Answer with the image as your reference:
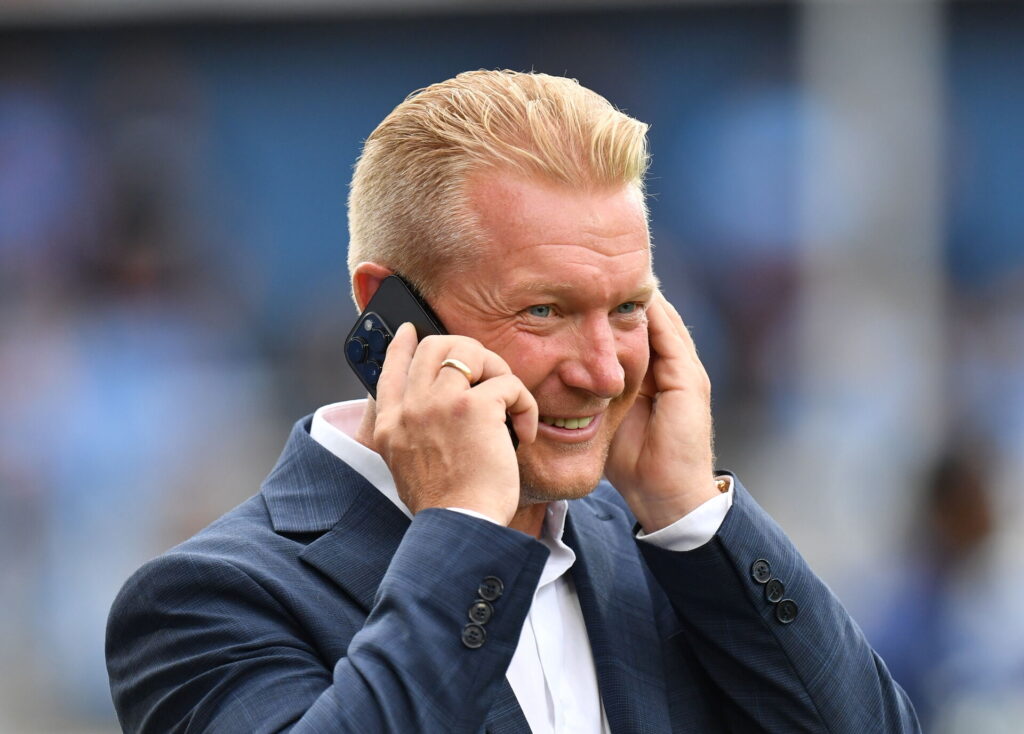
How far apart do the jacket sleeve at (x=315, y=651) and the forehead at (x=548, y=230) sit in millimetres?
447

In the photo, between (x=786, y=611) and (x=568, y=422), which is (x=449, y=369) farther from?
(x=786, y=611)

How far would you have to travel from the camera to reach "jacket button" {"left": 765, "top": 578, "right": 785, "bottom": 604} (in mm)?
2309

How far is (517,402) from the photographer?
2.17 meters

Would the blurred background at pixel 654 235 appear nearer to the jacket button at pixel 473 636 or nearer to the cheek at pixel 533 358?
the cheek at pixel 533 358

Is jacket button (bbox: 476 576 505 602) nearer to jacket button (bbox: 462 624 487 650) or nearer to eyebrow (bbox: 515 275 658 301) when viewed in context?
jacket button (bbox: 462 624 487 650)

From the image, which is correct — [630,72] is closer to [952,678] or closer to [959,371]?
[959,371]

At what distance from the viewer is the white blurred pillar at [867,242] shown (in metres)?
6.39

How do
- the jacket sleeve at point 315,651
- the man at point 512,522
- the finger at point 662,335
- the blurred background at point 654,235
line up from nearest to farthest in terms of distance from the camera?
the jacket sleeve at point 315,651, the man at point 512,522, the finger at point 662,335, the blurred background at point 654,235

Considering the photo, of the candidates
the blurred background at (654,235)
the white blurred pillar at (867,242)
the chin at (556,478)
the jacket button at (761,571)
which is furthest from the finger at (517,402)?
the white blurred pillar at (867,242)

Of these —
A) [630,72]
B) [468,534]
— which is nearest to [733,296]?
[630,72]

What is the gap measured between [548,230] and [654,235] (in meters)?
4.38

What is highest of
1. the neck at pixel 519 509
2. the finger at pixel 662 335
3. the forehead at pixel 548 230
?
the forehead at pixel 548 230

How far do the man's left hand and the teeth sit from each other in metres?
0.16

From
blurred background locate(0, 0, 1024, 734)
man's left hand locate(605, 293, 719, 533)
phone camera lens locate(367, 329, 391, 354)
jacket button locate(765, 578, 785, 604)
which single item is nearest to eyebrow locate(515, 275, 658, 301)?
phone camera lens locate(367, 329, 391, 354)
